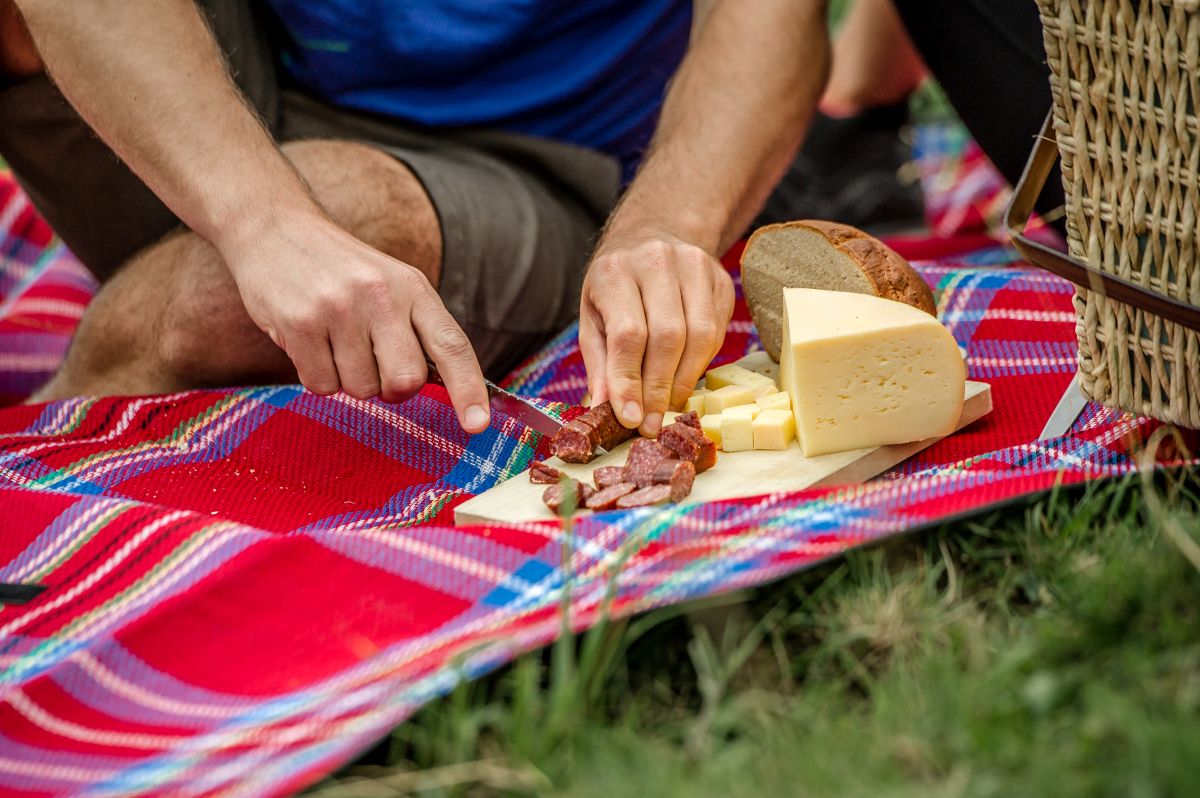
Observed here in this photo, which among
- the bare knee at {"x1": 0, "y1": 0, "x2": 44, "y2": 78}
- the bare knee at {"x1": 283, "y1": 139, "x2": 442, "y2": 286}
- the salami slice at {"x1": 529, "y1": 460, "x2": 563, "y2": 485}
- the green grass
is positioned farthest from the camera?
the bare knee at {"x1": 0, "y1": 0, "x2": 44, "y2": 78}

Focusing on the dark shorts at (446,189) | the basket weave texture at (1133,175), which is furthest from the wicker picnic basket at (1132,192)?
the dark shorts at (446,189)

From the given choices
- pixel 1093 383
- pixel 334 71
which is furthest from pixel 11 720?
pixel 334 71

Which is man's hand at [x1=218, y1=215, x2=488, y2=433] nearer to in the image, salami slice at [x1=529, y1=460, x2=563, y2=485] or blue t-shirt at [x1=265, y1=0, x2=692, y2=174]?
salami slice at [x1=529, y1=460, x2=563, y2=485]

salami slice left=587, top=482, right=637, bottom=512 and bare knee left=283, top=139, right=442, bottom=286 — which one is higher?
bare knee left=283, top=139, right=442, bottom=286

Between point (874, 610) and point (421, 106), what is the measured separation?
1.47 metres

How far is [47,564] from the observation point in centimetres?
131

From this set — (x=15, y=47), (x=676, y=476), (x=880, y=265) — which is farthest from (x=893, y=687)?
(x=15, y=47)

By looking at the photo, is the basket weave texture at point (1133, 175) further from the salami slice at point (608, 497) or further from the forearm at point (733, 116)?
the forearm at point (733, 116)

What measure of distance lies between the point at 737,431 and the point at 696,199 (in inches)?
22.7

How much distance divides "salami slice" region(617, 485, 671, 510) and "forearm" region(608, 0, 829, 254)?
0.65 meters

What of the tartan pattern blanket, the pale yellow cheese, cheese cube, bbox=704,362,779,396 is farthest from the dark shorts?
the pale yellow cheese

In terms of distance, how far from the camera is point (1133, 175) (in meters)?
1.20

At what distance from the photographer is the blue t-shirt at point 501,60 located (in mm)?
2082

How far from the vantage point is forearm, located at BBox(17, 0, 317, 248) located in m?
1.65
